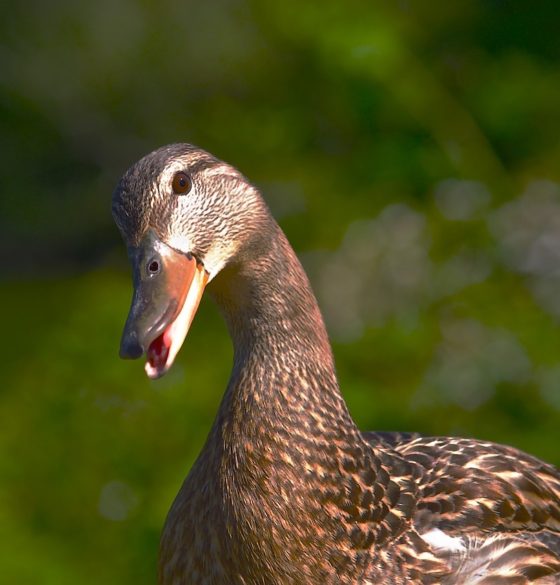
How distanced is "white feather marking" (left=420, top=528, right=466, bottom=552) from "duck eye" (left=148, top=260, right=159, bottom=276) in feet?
3.17

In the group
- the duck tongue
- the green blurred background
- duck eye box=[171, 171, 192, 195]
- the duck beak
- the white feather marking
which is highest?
the green blurred background

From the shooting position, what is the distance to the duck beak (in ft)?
8.18

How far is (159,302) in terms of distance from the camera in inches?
100

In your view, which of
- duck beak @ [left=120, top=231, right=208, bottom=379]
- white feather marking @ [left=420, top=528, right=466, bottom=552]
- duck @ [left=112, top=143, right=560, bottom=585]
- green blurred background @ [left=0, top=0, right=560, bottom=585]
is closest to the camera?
duck beak @ [left=120, top=231, right=208, bottom=379]

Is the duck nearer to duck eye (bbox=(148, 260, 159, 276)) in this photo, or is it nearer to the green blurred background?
duck eye (bbox=(148, 260, 159, 276))

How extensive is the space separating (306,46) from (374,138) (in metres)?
0.70

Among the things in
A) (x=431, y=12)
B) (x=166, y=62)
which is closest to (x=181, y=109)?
(x=166, y=62)

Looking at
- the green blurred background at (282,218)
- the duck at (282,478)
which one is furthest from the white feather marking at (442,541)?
the green blurred background at (282,218)

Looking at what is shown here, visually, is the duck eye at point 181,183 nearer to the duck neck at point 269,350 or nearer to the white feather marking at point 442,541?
the duck neck at point 269,350

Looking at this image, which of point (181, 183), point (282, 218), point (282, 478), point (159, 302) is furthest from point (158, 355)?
point (282, 218)

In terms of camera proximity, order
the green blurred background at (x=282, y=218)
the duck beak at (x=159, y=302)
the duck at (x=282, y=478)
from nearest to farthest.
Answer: the duck beak at (x=159, y=302)
the duck at (x=282, y=478)
the green blurred background at (x=282, y=218)

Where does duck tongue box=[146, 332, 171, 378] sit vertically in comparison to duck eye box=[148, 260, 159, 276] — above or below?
below

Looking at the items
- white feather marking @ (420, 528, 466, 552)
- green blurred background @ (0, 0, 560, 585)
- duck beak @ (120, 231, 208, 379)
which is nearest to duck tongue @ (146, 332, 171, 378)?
duck beak @ (120, 231, 208, 379)

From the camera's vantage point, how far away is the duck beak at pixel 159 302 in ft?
8.18
